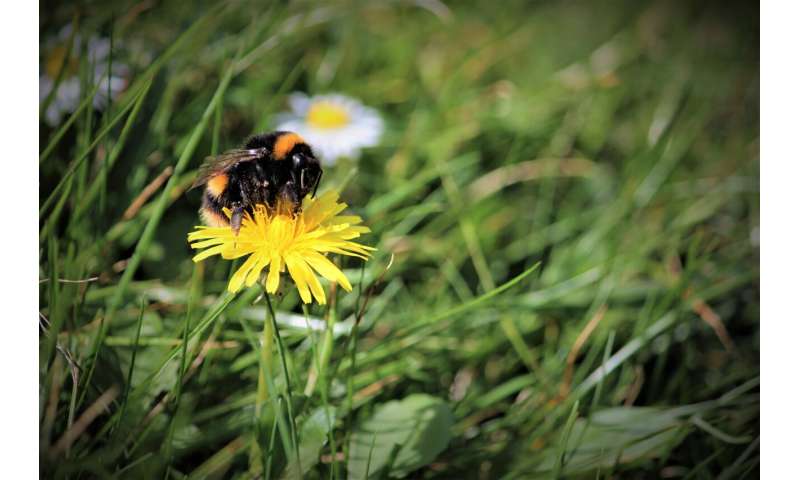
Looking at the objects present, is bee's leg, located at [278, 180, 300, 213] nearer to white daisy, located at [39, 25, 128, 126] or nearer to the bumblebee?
the bumblebee

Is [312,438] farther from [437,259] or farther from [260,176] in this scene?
[437,259]

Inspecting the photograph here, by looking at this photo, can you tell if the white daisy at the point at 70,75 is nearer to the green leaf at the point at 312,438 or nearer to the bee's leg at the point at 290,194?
the bee's leg at the point at 290,194

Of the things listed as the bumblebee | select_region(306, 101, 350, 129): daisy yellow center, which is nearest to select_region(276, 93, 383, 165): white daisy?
select_region(306, 101, 350, 129): daisy yellow center

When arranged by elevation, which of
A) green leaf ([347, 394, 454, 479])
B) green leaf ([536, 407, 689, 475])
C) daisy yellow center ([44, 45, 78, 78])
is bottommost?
green leaf ([536, 407, 689, 475])

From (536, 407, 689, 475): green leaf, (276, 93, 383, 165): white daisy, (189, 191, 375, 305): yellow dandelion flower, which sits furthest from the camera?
(276, 93, 383, 165): white daisy

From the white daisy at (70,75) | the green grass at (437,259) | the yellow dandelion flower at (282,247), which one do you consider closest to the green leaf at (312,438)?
the green grass at (437,259)

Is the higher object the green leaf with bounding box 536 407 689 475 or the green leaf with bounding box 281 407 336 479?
the green leaf with bounding box 281 407 336 479

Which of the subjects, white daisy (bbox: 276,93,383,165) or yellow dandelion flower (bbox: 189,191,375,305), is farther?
white daisy (bbox: 276,93,383,165)
